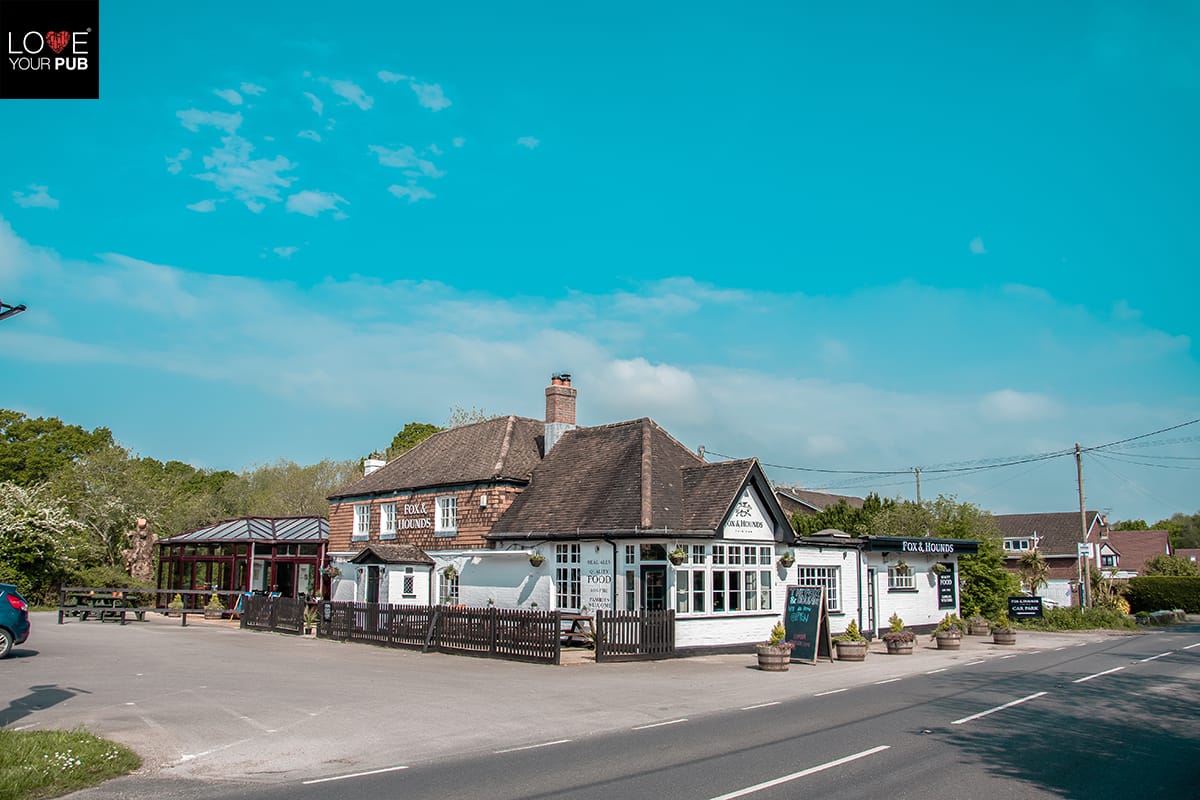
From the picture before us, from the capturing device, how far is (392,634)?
87.2 feet

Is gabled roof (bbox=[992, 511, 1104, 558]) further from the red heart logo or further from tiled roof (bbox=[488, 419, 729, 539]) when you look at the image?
the red heart logo

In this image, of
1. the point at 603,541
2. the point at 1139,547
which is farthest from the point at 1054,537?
the point at 603,541

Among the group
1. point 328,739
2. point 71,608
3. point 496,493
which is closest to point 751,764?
point 328,739

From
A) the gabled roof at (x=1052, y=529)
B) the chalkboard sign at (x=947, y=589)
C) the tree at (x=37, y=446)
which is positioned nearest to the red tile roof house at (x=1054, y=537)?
the gabled roof at (x=1052, y=529)

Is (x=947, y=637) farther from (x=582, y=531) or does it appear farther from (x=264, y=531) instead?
(x=264, y=531)

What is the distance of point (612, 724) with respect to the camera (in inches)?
531

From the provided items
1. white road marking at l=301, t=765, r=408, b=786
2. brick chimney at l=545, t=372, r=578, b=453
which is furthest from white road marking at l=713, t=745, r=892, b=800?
brick chimney at l=545, t=372, r=578, b=453

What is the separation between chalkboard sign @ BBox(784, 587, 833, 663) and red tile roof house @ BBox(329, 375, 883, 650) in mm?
2409

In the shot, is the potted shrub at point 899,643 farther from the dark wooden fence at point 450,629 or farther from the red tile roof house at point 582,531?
the dark wooden fence at point 450,629

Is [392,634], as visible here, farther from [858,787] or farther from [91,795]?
[858,787]

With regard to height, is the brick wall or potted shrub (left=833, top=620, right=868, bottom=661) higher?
the brick wall

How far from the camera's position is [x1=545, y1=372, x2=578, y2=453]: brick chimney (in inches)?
1315

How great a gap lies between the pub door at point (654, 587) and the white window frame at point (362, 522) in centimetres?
1579

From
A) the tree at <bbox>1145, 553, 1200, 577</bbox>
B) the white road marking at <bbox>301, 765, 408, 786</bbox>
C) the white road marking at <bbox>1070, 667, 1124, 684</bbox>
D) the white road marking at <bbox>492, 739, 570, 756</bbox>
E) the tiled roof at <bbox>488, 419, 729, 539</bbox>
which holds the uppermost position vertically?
the tiled roof at <bbox>488, 419, 729, 539</bbox>
